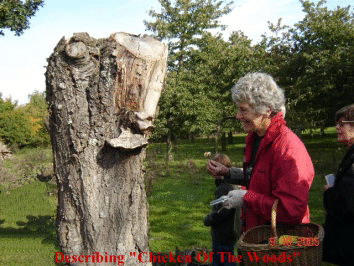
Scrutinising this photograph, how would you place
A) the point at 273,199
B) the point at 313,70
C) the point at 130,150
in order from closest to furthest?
the point at 273,199 < the point at 130,150 < the point at 313,70

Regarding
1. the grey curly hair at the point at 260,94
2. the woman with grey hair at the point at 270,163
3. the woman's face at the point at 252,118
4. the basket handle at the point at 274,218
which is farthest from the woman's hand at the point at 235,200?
the grey curly hair at the point at 260,94

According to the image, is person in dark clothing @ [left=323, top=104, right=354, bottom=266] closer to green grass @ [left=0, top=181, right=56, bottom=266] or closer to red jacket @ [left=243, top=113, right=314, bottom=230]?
red jacket @ [left=243, top=113, right=314, bottom=230]

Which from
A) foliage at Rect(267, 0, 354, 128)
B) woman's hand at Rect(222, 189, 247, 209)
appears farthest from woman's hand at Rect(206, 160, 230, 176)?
foliage at Rect(267, 0, 354, 128)

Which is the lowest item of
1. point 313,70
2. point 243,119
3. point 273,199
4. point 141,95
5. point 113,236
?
point 113,236

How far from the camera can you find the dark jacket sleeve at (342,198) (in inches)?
92.8

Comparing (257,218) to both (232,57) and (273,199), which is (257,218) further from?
(232,57)

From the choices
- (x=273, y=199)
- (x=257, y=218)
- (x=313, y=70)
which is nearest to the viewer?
(x=273, y=199)

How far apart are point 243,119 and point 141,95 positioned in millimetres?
761

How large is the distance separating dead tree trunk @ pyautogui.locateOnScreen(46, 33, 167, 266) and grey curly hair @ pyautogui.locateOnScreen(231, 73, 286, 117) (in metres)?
0.69

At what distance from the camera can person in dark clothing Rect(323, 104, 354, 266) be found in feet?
7.81

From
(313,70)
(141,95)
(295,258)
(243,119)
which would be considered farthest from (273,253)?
(313,70)

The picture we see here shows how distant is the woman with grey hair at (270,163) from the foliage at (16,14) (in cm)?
1370

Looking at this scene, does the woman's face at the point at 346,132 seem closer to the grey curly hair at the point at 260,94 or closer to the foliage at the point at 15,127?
the grey curly hair at the point at 260,94

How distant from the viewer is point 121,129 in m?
2.70
